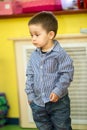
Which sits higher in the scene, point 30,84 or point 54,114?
point 30,84

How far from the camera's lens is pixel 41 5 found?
→ 1.99 meters

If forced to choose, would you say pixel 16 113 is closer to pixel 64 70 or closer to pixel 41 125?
pixel 41 125

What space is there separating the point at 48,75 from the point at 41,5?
25.7 inches

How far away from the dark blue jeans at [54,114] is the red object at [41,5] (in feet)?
2.30

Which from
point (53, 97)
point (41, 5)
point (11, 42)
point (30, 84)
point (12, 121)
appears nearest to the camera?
point (53, 97)

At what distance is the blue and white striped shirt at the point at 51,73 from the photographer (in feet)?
5.00

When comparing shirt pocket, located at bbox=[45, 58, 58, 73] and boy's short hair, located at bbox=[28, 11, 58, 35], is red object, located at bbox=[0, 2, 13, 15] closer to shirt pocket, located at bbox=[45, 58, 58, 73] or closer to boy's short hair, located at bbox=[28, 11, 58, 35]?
boy's short hair, located at bbox=[28, 11, 58, 35]

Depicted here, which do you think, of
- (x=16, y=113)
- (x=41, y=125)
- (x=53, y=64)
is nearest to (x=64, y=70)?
(x=53, y=64)

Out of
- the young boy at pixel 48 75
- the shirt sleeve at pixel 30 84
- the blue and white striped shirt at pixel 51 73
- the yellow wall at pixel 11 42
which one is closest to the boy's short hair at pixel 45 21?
the young boy at pixel 48 75

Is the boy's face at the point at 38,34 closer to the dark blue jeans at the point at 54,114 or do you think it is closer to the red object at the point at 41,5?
the dark blue jeans at the point at 54,114

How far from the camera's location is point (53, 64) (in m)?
1.55

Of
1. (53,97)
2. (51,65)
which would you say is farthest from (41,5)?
(53,97)

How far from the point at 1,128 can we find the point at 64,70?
99 centimetres

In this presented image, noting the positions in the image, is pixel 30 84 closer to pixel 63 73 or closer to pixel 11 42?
pixel 63 73
